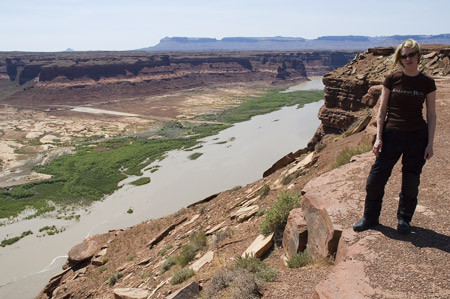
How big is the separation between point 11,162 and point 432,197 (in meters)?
43.0

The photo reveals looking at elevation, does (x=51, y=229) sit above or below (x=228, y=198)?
below

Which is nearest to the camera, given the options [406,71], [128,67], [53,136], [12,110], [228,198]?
[406,71]

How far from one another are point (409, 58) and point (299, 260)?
9.88 feet

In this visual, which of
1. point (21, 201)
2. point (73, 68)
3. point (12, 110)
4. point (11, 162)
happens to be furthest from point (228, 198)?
point (73, 68)

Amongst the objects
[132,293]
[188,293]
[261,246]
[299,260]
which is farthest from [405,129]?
[132,293]

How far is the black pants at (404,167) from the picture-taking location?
4.36 m

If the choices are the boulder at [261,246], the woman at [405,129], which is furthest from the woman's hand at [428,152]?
the boulder at [261,246]

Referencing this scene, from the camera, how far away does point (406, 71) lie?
13.9ft

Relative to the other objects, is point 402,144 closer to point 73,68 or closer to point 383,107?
point 383,107

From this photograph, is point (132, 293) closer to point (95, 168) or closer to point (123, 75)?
point (95, 168)

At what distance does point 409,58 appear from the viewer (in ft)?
13.6

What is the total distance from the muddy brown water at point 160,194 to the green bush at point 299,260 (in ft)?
51.8

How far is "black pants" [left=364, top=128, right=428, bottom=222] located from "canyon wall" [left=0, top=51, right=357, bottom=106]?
270 ft

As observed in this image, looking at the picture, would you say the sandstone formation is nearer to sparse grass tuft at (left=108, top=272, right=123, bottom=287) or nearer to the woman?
sparse grass tuft at (left=108, top=272, right=123, bottom=287)
